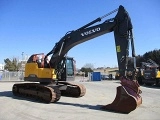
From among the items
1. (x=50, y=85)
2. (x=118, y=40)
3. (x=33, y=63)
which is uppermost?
(x=118, y=40)

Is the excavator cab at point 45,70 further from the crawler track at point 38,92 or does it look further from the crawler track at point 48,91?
the crawler track at point 38,92

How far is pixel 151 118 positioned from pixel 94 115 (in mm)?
2135

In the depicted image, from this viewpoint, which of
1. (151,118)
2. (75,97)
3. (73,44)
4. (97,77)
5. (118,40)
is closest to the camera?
(151,118)

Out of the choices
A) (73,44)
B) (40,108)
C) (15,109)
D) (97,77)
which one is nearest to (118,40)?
(73,44)

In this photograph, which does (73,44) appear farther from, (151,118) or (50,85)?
(151,118)

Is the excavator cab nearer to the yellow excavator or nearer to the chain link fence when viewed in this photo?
the yellow excavator

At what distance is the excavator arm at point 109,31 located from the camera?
12.1 meters

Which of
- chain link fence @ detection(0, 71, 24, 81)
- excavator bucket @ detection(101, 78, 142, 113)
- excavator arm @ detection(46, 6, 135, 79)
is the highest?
excavator arm @ detection(46, 6, 135, 79)

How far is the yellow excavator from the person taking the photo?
11.2m

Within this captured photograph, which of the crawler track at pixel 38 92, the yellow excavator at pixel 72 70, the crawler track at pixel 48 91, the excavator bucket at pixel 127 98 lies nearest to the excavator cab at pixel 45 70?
the yellow excavator at pixel 72 70

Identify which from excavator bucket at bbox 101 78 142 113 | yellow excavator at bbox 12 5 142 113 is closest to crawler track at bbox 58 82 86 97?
yellow excavator at bbox 12 5 142 113

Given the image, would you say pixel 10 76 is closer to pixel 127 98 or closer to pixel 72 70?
pixel 72 70

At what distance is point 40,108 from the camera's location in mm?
11820

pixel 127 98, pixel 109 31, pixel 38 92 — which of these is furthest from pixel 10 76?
pixel 127 98
